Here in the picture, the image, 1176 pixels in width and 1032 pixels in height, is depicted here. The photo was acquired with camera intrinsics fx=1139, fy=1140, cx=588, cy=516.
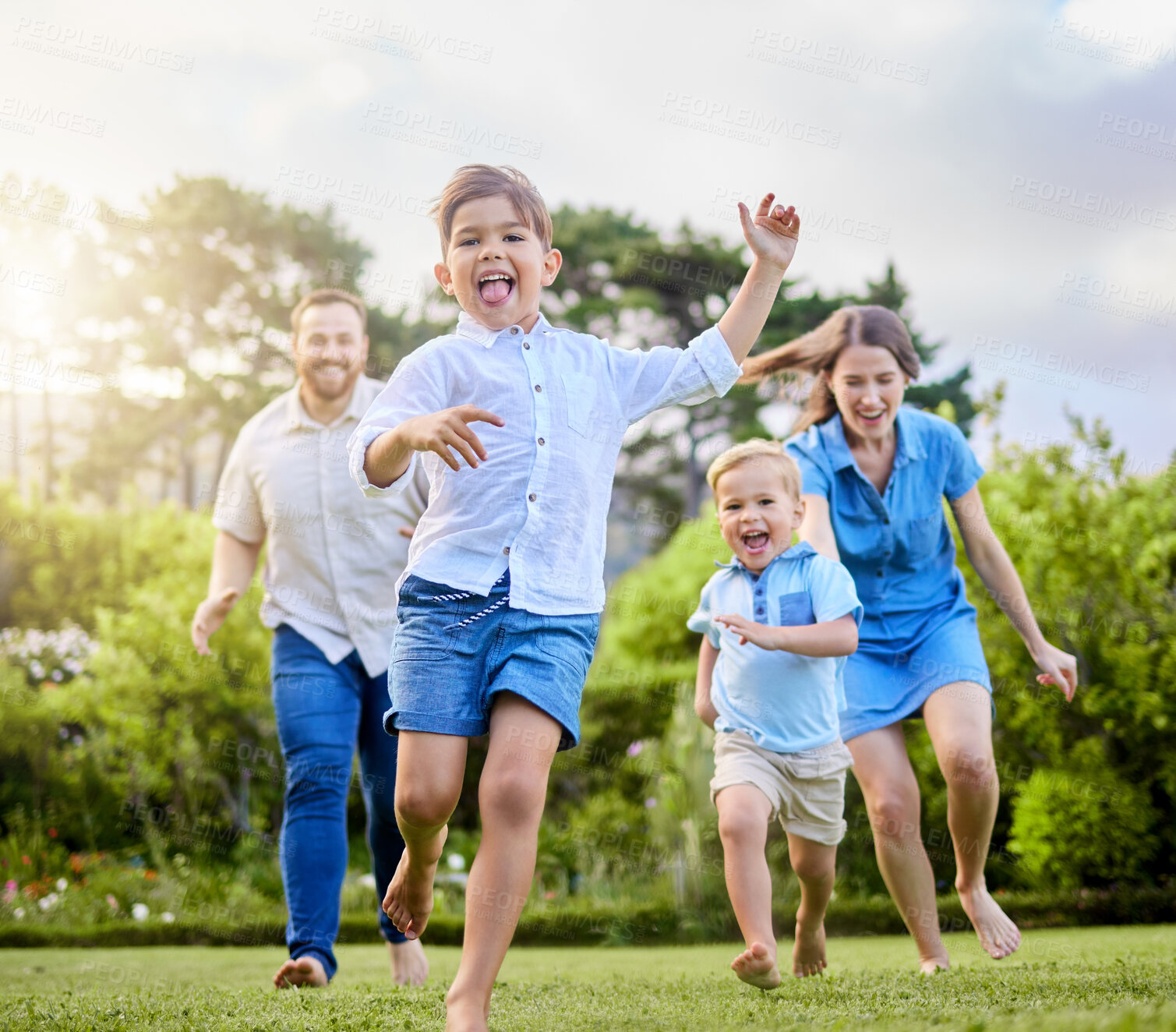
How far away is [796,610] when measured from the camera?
351 cm

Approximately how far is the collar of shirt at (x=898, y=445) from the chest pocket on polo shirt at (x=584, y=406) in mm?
1357

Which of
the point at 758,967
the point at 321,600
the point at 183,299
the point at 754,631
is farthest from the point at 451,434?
the point at 183,299

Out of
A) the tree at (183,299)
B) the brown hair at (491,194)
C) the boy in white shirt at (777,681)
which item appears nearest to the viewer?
the brown hair at (491,194)

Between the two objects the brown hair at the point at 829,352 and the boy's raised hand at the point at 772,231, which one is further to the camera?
the brown hair at the point at 829,352

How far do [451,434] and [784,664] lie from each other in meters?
1.55

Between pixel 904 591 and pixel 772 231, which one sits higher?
pixel 772 231

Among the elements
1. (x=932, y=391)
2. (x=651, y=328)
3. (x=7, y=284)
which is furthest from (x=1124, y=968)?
(x=651, y=328)

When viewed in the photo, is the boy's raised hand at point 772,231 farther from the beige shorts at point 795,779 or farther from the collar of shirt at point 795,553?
the beige shorts at point 795,779

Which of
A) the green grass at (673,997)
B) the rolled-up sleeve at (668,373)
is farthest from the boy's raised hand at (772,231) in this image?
the green grass at (673,997)

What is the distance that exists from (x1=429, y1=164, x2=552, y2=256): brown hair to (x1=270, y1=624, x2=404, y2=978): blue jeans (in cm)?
166

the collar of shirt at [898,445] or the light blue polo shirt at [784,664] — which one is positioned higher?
the collar of shirt at [898,445]

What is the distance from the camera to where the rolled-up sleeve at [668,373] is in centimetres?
304

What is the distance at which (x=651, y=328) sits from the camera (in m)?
24.8

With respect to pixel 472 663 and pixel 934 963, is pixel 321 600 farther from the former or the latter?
pixel 934 963
